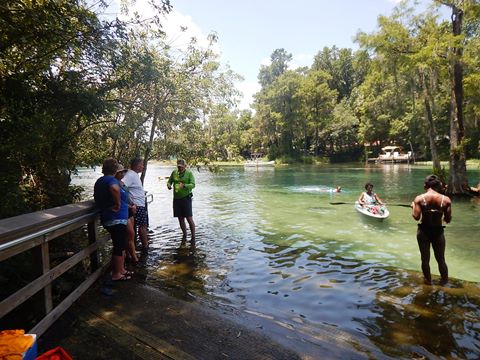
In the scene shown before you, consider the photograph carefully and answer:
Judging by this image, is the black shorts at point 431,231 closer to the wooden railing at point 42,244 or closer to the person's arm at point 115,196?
the person's arm at point 115,196

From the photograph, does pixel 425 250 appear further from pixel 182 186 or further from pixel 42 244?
pixel 42 244

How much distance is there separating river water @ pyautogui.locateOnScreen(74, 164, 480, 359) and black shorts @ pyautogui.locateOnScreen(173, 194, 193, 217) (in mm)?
956

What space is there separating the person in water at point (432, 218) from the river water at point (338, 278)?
0.54m

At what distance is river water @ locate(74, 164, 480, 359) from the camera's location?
5.01 metres

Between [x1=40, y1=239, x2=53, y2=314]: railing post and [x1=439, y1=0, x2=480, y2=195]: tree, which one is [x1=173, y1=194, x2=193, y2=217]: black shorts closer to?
[x1=40, y1=239, x2=53, y2=314]: railing post

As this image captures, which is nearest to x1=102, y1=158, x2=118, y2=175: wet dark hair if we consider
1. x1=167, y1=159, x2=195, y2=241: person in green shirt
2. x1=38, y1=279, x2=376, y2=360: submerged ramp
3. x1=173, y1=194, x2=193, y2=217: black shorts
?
x1=38, y1=279, x2=376, y2=360: submerged ramp

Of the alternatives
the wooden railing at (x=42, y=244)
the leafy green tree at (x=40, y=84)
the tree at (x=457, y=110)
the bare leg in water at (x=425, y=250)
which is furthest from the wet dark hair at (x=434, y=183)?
the tree at (x=457, y=110)

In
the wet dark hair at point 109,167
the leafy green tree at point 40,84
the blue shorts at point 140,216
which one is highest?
the leafy green tree at point 40,84

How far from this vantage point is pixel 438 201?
22.0ft

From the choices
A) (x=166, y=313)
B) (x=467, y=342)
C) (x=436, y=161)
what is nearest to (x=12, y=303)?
(x=166, y=313)

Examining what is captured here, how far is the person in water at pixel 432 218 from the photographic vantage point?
6707 millimetres

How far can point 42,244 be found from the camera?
3.97 metres

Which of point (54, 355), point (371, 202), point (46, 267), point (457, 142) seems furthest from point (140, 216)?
point (457, 142)

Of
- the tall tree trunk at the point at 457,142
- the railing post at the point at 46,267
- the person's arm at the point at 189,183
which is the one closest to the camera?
the railing post at the point at 46,267
